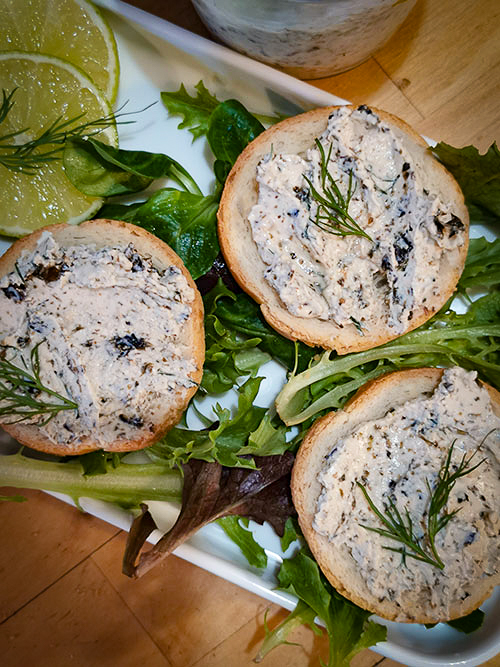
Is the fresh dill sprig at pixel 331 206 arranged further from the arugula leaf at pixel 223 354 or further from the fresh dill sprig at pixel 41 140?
the fresh dill sprig at pixel 41 140

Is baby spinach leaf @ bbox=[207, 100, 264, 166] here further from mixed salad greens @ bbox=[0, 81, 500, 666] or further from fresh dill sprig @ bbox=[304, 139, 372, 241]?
fresh dill sprig @ bbox=[304, 139, 372, 241]

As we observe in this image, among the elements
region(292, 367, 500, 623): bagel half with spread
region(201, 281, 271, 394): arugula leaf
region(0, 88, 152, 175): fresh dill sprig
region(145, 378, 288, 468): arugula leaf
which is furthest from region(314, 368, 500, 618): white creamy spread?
region(0, 88, 152, 175): fresh dill sprig

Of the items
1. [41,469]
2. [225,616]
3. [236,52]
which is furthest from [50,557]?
[236,52]

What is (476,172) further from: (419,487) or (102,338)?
(102,338)

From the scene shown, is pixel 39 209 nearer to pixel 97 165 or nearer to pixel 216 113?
pixel 97 165

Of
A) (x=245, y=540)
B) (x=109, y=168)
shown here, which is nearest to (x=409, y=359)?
(x=245, y=540)

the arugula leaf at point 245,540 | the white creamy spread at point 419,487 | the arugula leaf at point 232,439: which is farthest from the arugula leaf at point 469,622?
the arugula leaf at point 232,439
